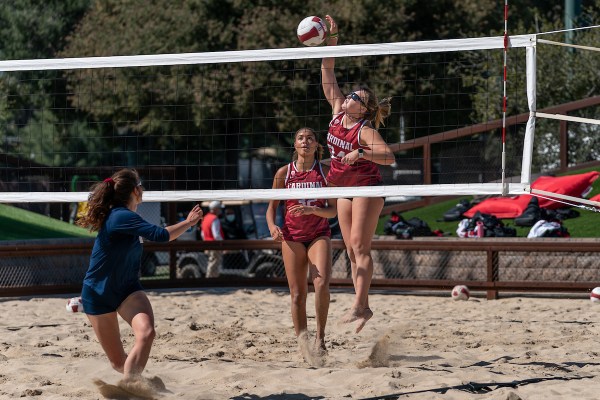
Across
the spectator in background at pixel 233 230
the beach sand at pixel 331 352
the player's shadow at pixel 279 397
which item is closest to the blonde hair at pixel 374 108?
the beach sand at pixel 331 352

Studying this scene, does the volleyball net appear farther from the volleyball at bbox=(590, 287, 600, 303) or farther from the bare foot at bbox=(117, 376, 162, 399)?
the bare foot at bbox=(117, 376, 162, 399)

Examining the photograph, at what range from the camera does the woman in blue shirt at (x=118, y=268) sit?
18.9 feet

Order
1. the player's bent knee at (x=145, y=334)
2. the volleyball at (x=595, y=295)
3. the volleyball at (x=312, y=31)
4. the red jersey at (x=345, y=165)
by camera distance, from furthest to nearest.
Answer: the volleyball at (x=595, y=295), the volleyball at (x=312, y=31), the red jersey at (x=345, y=165), the player's bent knee at (x=145, y=334)

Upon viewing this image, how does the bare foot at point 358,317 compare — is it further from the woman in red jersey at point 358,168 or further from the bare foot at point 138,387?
the bare foot at point 138,387

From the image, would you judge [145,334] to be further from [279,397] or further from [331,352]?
[331,352]

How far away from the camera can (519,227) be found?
47.6 feet

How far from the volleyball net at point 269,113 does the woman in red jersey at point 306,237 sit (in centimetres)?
12

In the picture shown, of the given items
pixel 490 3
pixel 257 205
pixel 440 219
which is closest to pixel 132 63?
pixel 440 219

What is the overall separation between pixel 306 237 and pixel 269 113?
20157 mm

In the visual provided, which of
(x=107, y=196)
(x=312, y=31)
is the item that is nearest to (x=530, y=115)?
(x=312, y=31)

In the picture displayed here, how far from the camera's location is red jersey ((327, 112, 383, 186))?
24.2ft

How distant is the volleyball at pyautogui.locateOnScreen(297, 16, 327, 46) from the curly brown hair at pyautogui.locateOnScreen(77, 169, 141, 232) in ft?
7.58

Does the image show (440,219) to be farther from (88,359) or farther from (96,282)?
(96,282)

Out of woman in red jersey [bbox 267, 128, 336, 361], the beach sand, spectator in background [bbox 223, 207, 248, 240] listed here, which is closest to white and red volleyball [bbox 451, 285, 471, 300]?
the beach sand
